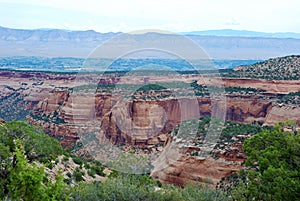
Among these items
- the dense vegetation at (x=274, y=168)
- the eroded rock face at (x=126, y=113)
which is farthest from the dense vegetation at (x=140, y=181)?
the eroded rock face at (x=126, y=113)

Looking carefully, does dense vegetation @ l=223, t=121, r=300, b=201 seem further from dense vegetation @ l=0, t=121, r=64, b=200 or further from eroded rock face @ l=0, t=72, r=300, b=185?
eroded rock face @ l=0, t=72, r=300, b=185

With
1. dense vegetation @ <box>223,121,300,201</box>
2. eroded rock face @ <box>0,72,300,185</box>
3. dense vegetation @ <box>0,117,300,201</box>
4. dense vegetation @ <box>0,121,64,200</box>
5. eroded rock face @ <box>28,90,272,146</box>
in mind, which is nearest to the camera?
dense vegetation @ <box>0,121,64,200</box>

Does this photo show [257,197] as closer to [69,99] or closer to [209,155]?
[209,155]

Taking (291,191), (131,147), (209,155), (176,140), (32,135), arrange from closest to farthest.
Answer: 1. (291,191)
2. (32,135)
3. (209,155)
4. (176,140)
5. (131,147)

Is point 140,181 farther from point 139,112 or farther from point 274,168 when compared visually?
point 139,112

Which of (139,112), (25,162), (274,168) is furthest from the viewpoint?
(139,112)

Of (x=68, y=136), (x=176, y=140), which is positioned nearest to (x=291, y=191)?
(x=176, y=140)

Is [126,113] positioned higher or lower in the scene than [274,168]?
lower

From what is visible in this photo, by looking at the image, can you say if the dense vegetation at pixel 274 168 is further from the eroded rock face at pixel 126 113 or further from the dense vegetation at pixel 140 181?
the eroded rock face at pixel 126 113

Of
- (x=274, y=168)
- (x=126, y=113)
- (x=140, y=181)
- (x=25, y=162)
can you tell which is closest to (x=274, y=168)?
(x=274, y=168)

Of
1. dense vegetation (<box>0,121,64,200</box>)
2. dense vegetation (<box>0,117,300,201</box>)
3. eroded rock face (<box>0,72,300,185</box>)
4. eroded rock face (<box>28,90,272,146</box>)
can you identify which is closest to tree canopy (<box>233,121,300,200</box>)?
dense vegetation (<box>0,117,300,201</box>)

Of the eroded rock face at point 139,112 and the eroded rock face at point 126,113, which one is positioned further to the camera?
the eroded rock face at point 126,113
